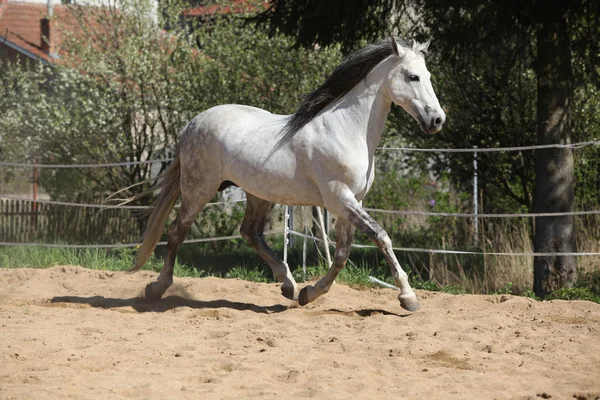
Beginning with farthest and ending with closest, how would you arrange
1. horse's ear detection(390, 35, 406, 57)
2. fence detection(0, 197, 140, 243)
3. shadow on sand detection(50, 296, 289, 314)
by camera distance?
1. fence detection(0, 197, 140, 243)
2. shadow on sand detection(50, 296, 289, 314)
3. horse's ear detection(390, 35, 406, 57)

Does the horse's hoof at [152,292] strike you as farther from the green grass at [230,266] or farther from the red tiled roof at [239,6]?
the red tiled roof at [239,6]

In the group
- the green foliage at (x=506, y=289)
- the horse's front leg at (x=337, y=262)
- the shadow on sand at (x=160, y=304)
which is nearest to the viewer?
the horse's front leg at (x=337, y=262)

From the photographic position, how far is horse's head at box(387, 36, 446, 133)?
6.40 metres

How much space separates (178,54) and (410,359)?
8.61 metres

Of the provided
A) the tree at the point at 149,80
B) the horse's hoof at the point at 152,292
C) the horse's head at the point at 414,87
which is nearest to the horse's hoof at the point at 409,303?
the horse's head at the point at 414,87

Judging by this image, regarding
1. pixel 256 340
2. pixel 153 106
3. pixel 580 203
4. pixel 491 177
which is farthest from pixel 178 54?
pixel 256 340

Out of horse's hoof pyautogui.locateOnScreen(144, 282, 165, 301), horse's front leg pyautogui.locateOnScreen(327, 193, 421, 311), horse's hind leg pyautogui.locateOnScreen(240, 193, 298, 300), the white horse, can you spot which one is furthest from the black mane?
horse's hoof pyautogui.locateOnScreen(144, 282, 165, 301)

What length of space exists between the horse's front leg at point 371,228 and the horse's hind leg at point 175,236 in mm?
1468

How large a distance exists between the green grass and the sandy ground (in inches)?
30.8

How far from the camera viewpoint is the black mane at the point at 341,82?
22.3ft

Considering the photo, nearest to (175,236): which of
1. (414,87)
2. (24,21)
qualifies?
(414,87)

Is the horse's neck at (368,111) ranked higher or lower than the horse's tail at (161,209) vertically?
higher

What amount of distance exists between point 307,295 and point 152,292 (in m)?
1.54

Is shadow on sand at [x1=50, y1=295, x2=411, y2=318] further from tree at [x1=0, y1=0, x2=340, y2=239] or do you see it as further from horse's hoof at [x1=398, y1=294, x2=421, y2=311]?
tree at [x1=0, y1=0, x2=340, y2=239]
